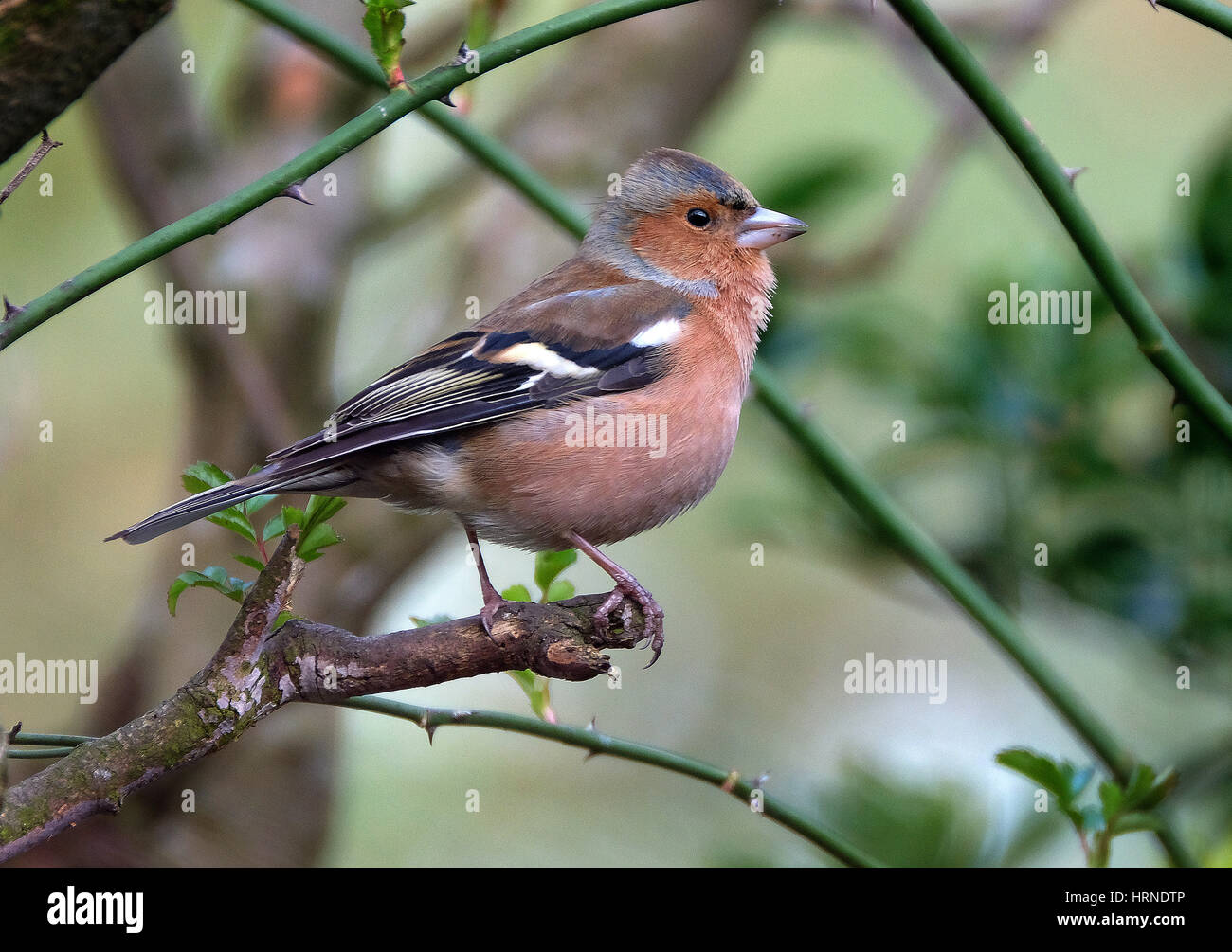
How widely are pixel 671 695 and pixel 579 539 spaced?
5576mm

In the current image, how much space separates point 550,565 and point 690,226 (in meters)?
2.03

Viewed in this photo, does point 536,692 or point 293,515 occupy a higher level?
point 293,515

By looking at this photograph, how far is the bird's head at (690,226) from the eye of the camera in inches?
165

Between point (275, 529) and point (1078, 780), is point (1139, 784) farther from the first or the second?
point (275, 529)

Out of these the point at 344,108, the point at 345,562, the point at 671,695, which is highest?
the point at 344,108

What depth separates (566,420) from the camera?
344cm

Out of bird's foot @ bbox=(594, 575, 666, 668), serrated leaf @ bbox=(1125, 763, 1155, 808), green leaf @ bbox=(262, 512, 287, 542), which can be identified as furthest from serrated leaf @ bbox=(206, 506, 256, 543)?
serrated leaf @ bbox=(1125, 763, 1155, 808)

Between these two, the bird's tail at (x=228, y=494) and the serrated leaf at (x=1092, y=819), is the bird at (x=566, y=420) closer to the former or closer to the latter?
the bird's tail at (x=228, y=494)

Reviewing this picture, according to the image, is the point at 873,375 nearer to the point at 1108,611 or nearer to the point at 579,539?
the point at 1108,611

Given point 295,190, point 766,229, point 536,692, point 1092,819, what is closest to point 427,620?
point 536,692

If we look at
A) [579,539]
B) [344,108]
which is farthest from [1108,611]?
[344,108]

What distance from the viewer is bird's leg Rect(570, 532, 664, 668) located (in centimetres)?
246

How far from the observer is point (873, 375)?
4.49m

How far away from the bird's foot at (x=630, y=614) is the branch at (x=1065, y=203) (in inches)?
45.8
